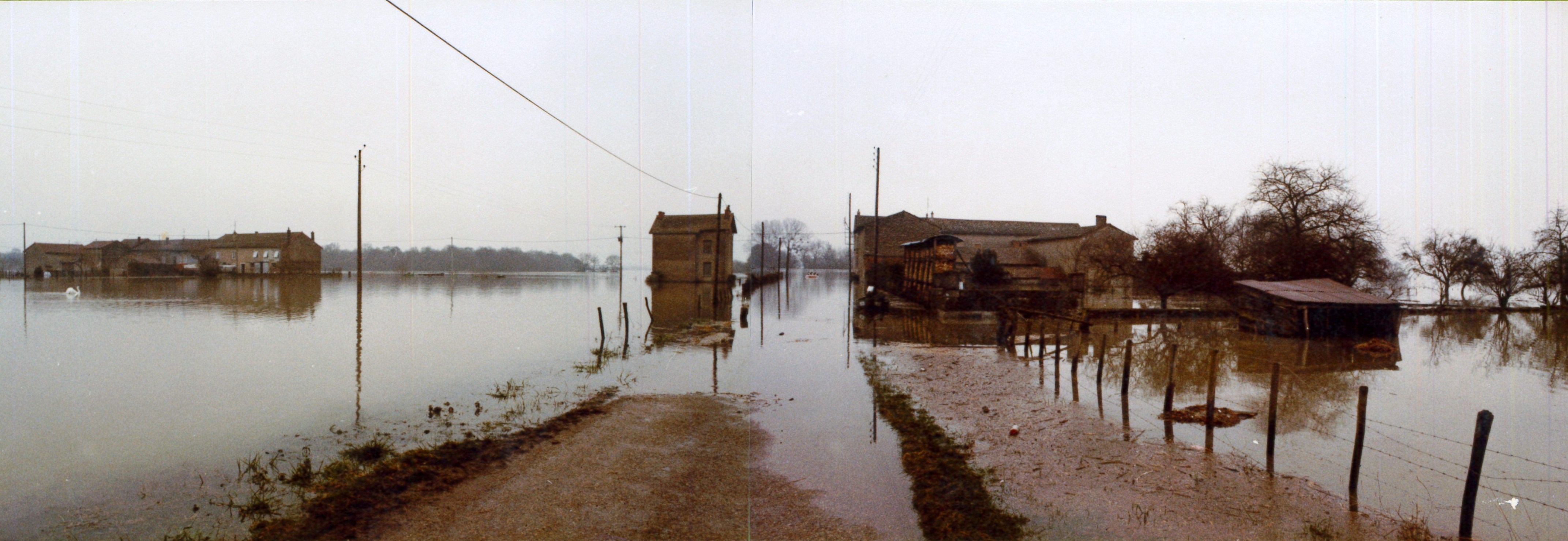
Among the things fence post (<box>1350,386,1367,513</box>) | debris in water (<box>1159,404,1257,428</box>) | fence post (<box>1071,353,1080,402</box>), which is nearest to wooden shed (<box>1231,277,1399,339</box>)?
fence post (<box>1071,353,1080,402</box>)

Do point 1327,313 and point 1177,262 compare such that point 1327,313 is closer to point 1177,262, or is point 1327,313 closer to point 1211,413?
point 1177,262

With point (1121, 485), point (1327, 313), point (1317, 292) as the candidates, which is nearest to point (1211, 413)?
point (1121, 485)

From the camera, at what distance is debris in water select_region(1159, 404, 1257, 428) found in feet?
26.5

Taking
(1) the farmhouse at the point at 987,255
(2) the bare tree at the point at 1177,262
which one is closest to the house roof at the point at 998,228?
(1) the farmhouse at the point at 987,255

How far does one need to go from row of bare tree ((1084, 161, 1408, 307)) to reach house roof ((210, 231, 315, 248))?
60.2 metres

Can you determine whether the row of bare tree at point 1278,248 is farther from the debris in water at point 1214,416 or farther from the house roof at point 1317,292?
the debris in water at point 1214,416

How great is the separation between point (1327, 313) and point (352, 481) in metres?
23.1

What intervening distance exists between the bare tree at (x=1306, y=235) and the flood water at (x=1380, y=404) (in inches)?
196

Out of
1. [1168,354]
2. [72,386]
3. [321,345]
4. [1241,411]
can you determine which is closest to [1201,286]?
[1168,354]

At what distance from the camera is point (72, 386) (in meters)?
9.97

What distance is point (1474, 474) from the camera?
4.50 metres

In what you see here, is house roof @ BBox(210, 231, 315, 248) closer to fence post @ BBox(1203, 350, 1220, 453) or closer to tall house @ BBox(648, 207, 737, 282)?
tall house @ BBox(648, 207, 737, 282)

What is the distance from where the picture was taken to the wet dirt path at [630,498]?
179 inches

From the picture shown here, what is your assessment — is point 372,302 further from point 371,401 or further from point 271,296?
point 371,401
